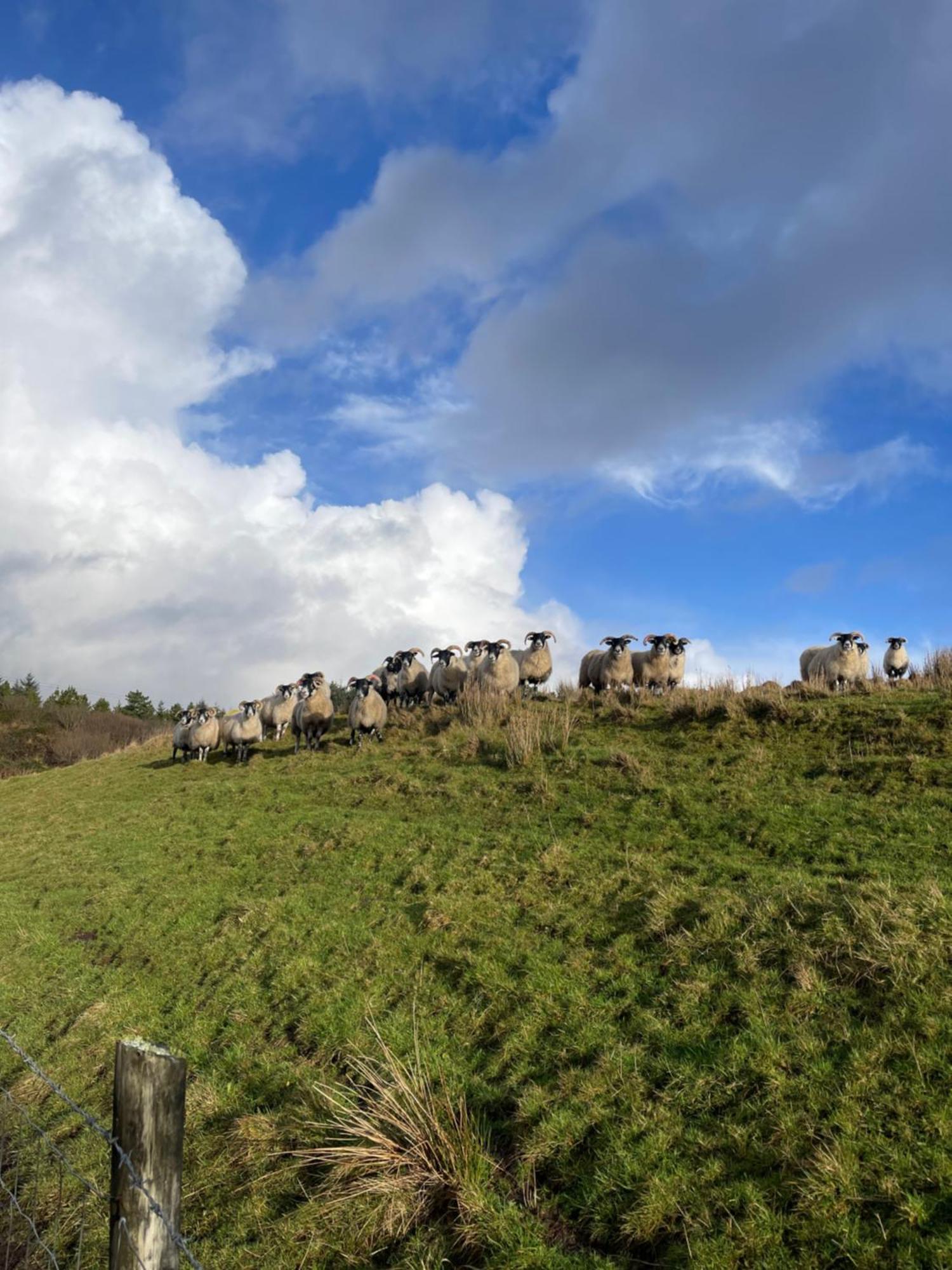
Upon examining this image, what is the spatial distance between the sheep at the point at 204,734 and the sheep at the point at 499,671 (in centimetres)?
1281

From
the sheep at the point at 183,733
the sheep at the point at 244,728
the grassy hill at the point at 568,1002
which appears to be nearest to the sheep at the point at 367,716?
the sheep at the point at 244,728

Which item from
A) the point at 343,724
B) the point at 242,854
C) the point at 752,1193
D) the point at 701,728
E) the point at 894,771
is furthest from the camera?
the point at 343,724

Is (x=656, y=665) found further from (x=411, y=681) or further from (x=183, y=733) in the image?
(x=183, y=733)

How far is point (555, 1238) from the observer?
501cm

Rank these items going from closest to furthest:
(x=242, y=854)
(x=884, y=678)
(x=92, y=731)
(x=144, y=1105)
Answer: (x=144, y=1105) → (x=242, y=854) → (x=884, y=678) → (x=92, y=731)

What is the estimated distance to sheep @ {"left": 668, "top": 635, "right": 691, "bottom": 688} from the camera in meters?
24.1

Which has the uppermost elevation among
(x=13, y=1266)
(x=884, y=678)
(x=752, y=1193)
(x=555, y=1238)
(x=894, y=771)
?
(x=884, y=678)

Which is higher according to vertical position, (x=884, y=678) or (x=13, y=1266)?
(x=884, y=678)

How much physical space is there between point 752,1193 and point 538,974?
3307mm

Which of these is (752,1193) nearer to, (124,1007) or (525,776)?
(124,1007)

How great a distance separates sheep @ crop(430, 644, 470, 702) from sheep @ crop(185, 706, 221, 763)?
9.73 m

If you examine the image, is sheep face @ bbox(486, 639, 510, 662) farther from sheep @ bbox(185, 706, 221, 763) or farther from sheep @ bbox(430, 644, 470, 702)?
sheep @ bbox(185, 706, 221, 763)

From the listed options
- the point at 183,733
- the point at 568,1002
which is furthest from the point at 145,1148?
the point at 183,733

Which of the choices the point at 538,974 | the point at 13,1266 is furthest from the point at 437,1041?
the point at 13,1266
